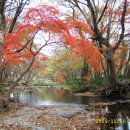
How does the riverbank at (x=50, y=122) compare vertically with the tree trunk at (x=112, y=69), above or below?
below

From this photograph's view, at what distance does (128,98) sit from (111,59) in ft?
13.8

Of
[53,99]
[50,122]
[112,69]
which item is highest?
[112,69]

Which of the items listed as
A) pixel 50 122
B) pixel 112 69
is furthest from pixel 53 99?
pixel 50 122

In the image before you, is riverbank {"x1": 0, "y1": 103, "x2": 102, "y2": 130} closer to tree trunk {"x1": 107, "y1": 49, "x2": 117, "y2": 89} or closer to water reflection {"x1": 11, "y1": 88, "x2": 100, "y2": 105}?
tree trunk {"x1": 107, "y1": 49, "x2": 117, "y2": 89}

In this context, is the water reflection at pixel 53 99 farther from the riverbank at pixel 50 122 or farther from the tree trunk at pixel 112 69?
the riverbank at pixel 50 122

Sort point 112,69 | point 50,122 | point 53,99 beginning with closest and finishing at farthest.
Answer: point 50,122 → point 112,69 → point 53,99

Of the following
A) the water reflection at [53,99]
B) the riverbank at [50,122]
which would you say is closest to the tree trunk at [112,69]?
the water reflection at [53,99]

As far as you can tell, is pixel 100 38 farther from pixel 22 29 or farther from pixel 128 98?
pixel 22 29

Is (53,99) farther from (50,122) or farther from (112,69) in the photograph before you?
(50,122)

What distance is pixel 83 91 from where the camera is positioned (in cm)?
3984

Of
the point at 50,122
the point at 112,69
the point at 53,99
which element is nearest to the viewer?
the point at 50,122

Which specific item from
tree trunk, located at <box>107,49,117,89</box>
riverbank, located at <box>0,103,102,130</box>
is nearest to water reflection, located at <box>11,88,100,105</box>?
tree trunk, located at <box>107,49,117,89</box>

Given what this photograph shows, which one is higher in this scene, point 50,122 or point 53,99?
point 53,99

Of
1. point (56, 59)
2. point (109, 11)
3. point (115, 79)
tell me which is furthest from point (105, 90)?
point (56, 59)
